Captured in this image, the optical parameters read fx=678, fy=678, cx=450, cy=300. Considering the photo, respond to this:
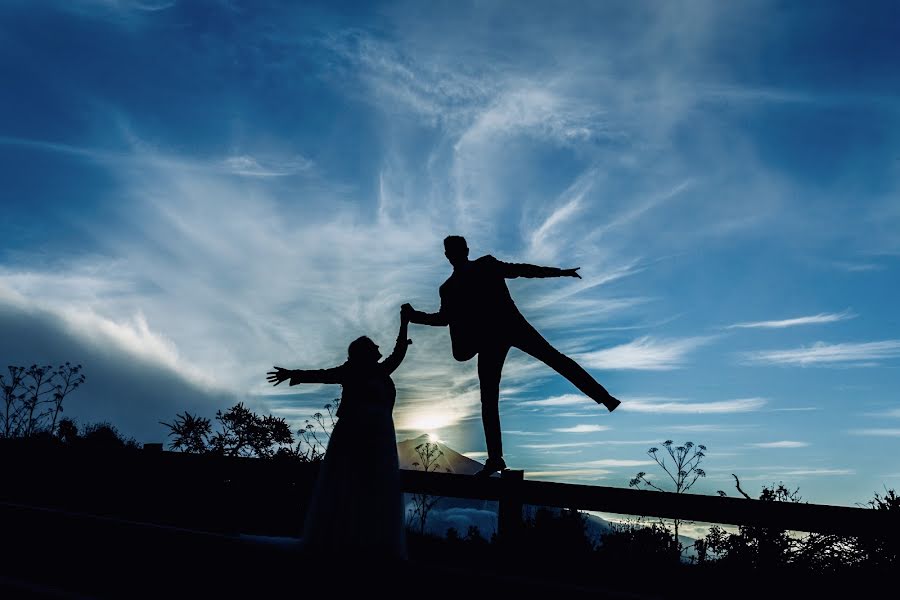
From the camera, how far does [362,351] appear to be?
5875 millimetres

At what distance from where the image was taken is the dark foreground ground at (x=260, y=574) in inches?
147

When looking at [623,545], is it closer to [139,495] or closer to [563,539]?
[563,539]

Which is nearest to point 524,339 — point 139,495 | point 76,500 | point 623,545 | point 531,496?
point 531,496

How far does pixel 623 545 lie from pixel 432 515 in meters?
2.56

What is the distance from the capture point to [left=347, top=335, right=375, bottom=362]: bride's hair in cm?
587

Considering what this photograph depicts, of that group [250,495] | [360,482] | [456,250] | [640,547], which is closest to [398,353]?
[360,482]

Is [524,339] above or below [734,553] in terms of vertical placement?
above

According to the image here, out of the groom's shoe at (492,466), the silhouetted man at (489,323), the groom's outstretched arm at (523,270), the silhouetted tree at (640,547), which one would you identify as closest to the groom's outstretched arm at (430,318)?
the silhouetted man at (489,323)

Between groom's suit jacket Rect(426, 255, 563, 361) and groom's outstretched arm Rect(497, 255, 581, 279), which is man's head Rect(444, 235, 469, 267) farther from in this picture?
groom's outstretched arm Rect(497, 255, 581, 279)

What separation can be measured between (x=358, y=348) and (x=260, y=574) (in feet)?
7.29

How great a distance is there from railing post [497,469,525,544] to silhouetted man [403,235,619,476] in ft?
2.99

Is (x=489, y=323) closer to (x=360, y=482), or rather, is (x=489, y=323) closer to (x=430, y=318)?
(x=430, y=318)

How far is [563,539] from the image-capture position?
734 cm

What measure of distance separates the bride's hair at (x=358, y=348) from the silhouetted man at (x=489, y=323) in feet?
5.18
